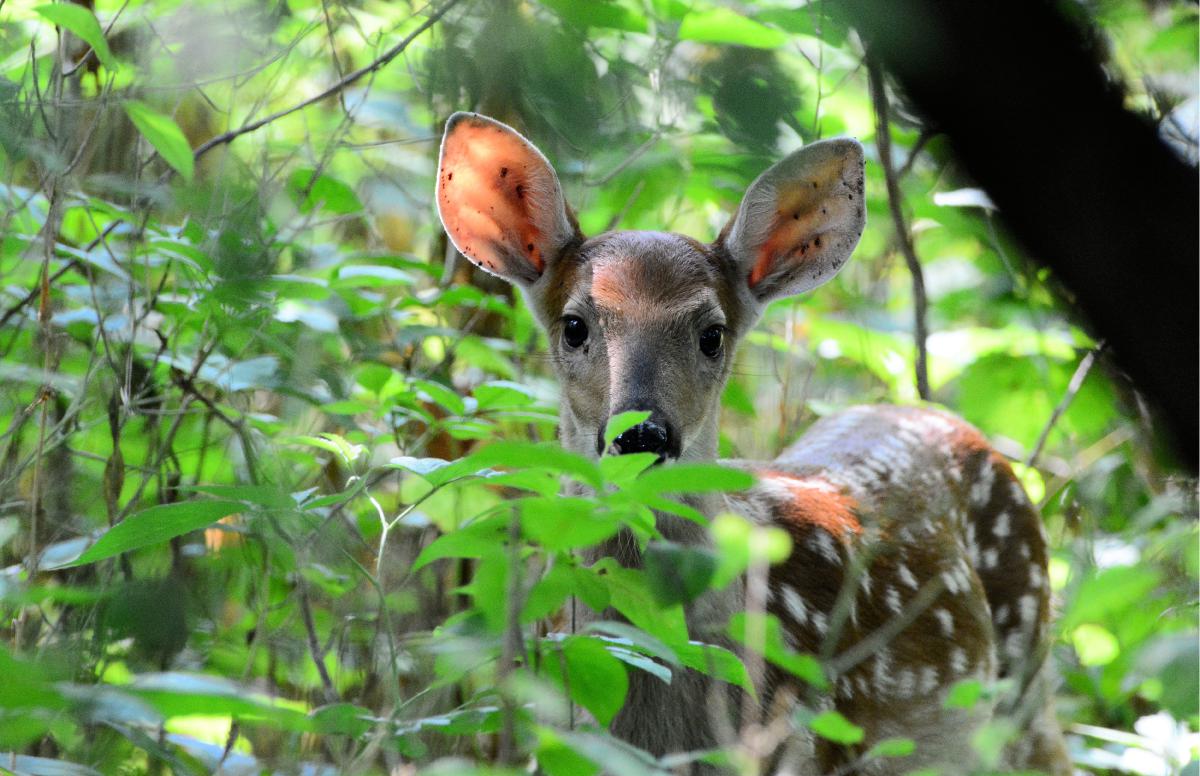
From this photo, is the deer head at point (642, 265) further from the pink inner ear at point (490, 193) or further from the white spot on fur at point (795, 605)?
the white spot on fur at point (795, 605)

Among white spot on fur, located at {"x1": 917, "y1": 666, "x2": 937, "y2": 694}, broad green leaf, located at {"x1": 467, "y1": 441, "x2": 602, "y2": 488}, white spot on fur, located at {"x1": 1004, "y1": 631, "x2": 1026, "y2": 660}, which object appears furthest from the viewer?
white spot on fur, located at {"x1": 1004, "y1": 631, "x2": 1026, "y2": 660}

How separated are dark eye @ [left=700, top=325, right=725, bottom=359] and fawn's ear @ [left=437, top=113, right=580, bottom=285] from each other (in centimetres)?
56

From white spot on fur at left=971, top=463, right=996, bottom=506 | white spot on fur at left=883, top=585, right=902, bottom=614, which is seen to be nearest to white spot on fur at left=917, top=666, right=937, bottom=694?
white spot on fur at left=883, top=585, right=902, bottom=614

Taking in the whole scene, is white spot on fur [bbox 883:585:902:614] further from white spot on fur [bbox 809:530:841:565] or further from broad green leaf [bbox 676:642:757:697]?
broad green leaf [bbox 676:642:757:697]

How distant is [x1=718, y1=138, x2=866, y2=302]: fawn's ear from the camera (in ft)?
12.3

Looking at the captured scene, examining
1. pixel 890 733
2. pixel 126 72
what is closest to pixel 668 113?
pixel 126 72

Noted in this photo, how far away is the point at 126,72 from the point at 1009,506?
3.55m

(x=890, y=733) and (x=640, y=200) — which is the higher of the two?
(x=640, y=200)

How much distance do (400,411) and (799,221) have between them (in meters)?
1.35

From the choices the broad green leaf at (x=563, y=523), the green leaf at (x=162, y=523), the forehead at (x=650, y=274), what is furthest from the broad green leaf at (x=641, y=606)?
the forehead at (x=650, y=274)

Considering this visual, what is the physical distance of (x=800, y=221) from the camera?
3930mm

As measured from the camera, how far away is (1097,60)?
1.29 meters

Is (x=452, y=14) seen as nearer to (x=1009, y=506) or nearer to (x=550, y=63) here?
(x=550, y=63)

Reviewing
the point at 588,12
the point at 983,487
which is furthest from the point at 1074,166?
the point at 983,487
